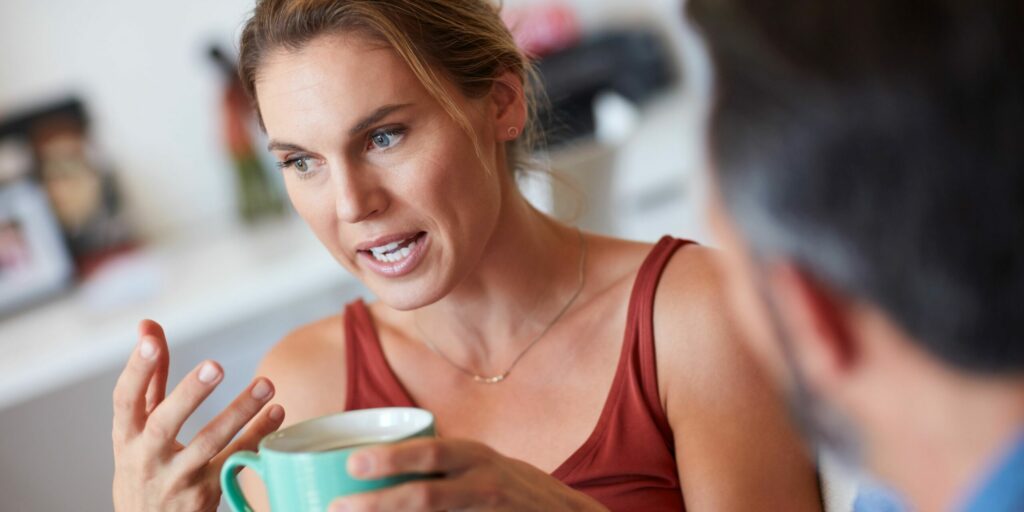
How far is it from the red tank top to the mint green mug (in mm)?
446

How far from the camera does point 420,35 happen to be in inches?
52.6

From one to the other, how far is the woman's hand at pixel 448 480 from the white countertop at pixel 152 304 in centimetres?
169

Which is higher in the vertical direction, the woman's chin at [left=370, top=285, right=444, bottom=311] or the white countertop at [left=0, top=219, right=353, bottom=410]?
the woman's chin at [left=370, top=285, right=444, bottom=311]

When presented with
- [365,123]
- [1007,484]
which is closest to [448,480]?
[1007,484]

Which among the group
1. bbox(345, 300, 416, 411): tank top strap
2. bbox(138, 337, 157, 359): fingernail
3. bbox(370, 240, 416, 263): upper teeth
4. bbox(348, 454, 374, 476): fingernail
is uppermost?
bbox(138, 337, 157, 359): fingernail

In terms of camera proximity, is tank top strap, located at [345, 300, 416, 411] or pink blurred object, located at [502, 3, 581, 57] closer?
tank top strap, located at [345, 300, 416, 411]

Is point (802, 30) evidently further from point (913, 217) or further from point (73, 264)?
point (73, 264)

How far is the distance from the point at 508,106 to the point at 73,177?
189 centimetres

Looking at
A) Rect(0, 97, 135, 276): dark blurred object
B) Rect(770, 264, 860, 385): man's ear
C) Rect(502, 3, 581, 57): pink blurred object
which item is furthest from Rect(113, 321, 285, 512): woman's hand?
Rect(502, 3, 581, 57): pink blurred object

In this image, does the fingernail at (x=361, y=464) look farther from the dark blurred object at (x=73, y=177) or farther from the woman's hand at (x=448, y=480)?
the dark blurred object at (x=73, y=177)

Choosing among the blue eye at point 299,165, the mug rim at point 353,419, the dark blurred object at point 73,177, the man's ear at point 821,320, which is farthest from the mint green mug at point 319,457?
the dark blurred object at point 73,177

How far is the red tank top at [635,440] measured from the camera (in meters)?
1.32

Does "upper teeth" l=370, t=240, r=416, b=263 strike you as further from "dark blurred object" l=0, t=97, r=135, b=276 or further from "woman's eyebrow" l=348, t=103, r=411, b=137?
"dark blurred object" l=0, t=97, r=135, b=276

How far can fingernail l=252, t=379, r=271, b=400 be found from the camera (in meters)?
1.08
